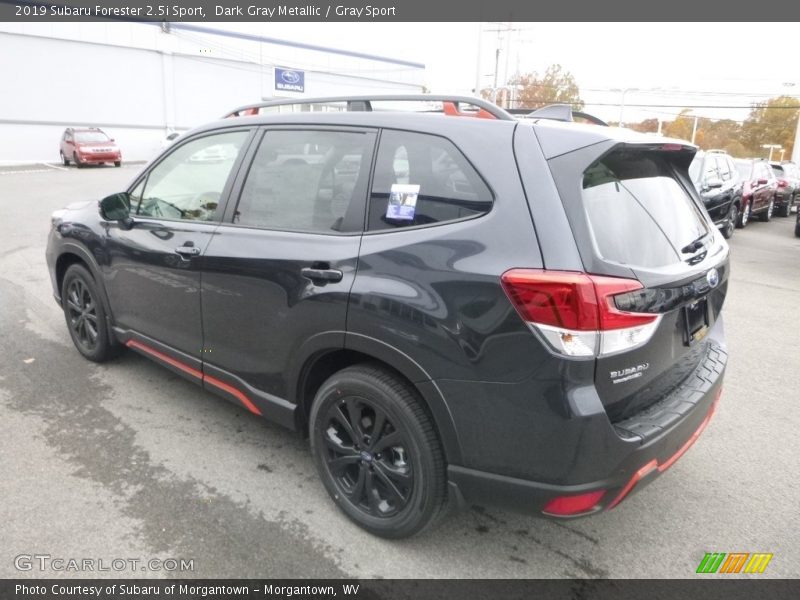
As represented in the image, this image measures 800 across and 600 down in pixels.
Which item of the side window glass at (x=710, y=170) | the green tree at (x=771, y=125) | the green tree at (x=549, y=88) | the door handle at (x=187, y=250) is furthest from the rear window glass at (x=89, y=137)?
the green tree at (x=771, y=125)

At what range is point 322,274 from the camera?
2602mm

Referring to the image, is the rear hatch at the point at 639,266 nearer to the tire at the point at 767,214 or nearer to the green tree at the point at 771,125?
the tire at the point at 767,214

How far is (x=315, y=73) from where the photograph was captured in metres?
41.6

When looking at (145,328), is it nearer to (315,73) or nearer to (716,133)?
(315,73)

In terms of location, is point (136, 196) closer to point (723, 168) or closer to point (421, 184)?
point (421, 184)

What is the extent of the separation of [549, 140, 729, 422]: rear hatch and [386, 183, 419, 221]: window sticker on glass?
59 centimetres

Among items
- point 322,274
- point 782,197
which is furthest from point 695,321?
point 782,197

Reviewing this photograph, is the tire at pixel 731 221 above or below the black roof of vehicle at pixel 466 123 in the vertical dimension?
below

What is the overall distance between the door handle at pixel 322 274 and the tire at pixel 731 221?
10482 mm

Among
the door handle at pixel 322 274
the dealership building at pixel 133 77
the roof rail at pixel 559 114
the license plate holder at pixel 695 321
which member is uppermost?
the dealership building at pixel 133 77

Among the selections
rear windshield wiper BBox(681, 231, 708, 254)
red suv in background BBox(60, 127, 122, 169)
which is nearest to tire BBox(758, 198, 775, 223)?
rear windshield wiper BBox(681, 231, 708, 254)

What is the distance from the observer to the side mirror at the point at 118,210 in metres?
3.80

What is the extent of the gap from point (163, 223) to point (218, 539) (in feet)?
6.25

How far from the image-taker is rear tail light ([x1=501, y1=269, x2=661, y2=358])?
2.01 meters
